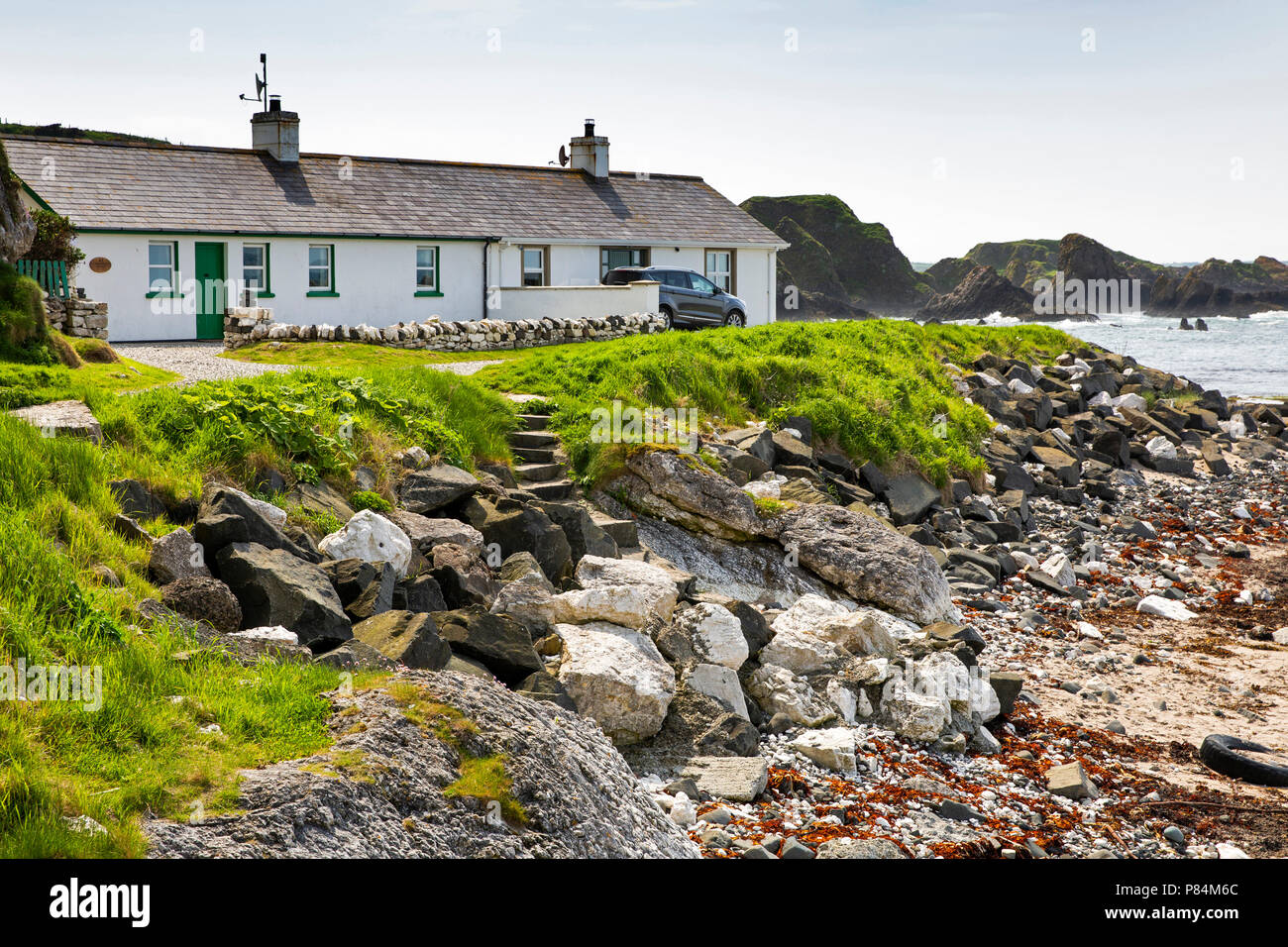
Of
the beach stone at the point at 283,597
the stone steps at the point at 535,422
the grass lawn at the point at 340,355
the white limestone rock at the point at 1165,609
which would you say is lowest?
the white limestone rock at the point at 1165,609

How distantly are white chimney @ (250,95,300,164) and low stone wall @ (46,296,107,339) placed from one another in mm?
11440

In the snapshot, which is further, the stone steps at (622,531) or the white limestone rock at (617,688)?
the stone steps at (622,531)

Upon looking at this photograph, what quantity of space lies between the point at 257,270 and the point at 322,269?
1.76m

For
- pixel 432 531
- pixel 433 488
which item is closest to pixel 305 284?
pixel 433 488

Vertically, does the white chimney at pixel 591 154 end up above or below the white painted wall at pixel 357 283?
above

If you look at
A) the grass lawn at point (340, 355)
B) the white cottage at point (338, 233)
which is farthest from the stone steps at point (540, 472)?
the white cottage at point (338, 233)

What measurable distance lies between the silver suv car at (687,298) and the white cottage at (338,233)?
2.68 feet

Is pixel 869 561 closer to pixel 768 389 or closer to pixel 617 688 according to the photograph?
pixel 617 688

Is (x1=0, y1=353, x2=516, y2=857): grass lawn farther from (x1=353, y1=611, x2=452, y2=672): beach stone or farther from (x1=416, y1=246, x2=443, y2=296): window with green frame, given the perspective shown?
(x1=416, y1=246, x2=443, y2=296): window with green frame

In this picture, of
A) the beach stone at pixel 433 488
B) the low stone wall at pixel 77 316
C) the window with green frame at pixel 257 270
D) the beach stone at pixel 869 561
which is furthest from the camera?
the window with green frame at pixel 257 270

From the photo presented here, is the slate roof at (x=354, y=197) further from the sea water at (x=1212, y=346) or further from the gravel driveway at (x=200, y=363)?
the sea water at (x=1212, y=346)

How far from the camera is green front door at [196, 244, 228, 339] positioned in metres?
26.6

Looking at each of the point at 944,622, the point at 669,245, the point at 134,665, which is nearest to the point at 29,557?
the point at 134,665

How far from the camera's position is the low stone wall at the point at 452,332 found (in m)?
23.0
